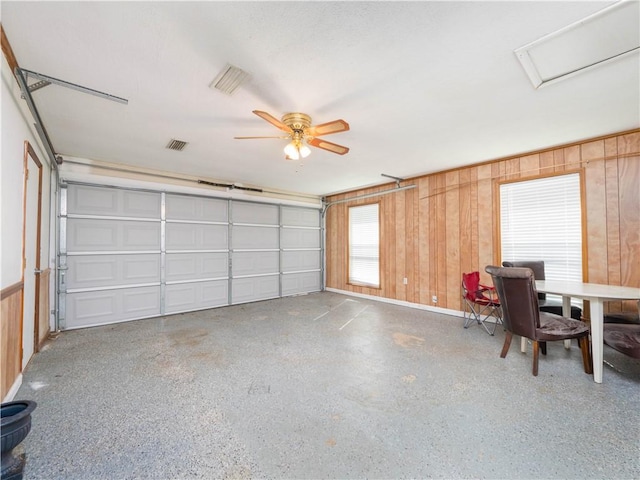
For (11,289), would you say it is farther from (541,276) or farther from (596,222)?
(596,222)

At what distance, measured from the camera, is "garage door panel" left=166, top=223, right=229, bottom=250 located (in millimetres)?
4672

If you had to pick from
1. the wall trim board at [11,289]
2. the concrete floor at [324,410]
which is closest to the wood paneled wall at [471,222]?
the concrete floor at [324,410]

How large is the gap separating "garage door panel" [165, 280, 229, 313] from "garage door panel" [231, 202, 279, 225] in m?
1.34

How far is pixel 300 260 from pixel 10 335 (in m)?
4.86

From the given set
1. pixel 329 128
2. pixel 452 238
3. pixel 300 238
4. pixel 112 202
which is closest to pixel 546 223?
pixel 452 238

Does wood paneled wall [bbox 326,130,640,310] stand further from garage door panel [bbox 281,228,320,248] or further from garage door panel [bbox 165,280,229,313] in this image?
garage door panel [bbox 165,280,229,313]

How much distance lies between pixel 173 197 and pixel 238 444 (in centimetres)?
421

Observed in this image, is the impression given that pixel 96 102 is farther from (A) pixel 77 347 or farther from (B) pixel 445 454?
(B) pixel 445 454

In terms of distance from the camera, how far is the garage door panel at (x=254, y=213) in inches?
214

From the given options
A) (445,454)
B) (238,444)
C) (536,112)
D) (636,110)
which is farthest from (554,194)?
(238,444)

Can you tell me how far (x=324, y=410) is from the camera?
6.34ft

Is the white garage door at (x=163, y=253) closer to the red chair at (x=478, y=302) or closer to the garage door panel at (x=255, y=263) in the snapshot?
the garage door panel at (x=255, y=263)

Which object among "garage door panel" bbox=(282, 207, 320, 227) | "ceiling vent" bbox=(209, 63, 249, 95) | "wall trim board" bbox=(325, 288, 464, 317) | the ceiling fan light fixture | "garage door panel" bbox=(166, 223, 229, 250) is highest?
"ceiling vent" bbox=(209, 63, 249, 95)

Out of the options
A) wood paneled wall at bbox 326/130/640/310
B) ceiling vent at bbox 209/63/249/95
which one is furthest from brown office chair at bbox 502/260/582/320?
ceiling vent at bbox 209/63/249/95
